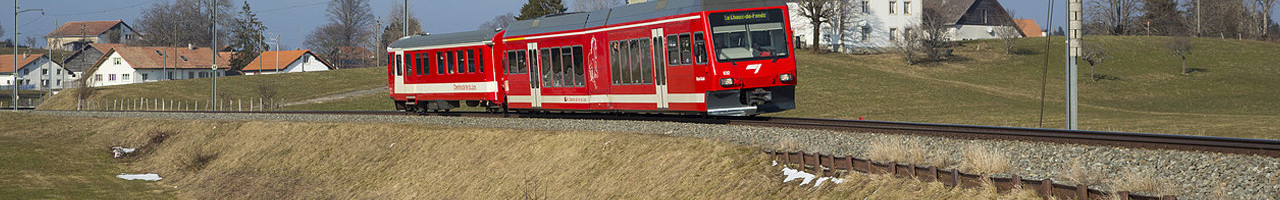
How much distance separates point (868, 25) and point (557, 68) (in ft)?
219

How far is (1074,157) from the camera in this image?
14.8 meters

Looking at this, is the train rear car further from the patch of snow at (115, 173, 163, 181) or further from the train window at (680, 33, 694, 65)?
the patch of snow at (115, 173, 163, 181)

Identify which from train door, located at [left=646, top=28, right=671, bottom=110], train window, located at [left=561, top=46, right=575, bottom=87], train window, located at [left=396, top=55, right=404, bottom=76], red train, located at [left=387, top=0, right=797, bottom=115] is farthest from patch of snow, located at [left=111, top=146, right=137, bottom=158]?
train door, located at [left=646, top=28, right=671, bottom=110]

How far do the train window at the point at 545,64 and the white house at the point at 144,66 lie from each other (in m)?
98.0

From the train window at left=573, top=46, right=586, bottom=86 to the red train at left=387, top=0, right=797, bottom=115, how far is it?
2 cm

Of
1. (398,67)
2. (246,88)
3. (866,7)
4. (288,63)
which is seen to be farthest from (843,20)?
(288,63)

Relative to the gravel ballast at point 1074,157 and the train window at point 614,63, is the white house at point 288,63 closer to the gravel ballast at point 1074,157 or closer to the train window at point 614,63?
the train window at point 614,63

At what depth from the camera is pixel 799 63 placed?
71625mm

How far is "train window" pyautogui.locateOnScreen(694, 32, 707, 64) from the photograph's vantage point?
22.2m

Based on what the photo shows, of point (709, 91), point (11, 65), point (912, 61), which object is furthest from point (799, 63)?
point (11, 65)

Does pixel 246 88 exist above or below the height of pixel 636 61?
above

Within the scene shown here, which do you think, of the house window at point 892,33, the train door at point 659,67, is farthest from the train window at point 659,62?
the house window at point 892,33

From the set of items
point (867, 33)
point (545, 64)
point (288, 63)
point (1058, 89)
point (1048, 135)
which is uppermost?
point (867, 33)

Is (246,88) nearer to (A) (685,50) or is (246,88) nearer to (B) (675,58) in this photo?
(B) (675,58)
